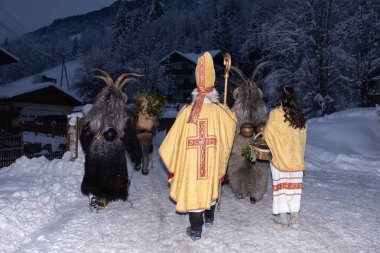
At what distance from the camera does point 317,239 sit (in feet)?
15.3

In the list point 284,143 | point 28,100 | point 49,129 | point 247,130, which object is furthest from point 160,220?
point 28,100

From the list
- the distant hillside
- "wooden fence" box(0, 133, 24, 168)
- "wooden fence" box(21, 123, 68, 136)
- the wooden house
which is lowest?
"wooden fence" box(0, 133, 24, 168)

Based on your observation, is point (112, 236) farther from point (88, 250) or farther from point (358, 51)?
point (358, 51)

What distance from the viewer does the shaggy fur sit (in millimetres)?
6242

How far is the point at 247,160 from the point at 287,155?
139cm

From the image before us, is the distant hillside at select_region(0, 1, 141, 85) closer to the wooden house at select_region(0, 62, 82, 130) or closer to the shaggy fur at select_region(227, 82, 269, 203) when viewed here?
the wooden house at select_region(0, 62, 82, 130)

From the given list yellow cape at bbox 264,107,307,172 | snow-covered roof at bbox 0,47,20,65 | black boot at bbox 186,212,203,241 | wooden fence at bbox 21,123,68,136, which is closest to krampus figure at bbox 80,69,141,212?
black boot at bbox 186,212,203,241

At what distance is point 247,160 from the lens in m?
6.36

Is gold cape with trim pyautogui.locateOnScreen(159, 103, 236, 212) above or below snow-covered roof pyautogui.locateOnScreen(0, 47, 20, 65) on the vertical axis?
below

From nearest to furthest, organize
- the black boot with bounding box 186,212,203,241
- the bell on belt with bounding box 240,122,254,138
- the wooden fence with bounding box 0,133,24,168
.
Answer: the black boot with bounding box 186,212,203,241 < the bell on belt with bounding box 240,122,254,138 < the wooden fence with bounding box 0,133,24,168

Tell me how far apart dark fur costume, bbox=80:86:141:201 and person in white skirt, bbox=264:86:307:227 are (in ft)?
7.86

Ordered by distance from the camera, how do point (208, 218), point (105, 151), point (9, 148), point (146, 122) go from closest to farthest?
point (208, 218) → point (105, 151) → point (146, 122) → point (9, 148)

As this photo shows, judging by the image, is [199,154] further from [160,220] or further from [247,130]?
[247,130]

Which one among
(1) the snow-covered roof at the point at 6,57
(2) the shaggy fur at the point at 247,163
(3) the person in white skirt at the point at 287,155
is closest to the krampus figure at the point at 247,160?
(2) the shaggy fur at the point at 247,163
